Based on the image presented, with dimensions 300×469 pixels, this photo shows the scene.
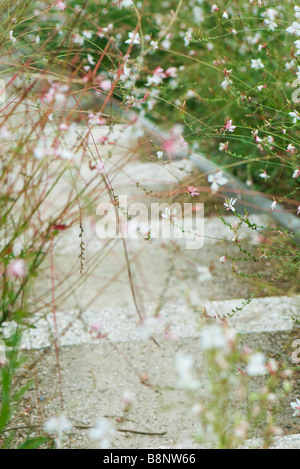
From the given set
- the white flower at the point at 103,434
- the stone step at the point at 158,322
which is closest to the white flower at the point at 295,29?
the stone step at the point at 158,322

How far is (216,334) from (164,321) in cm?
95

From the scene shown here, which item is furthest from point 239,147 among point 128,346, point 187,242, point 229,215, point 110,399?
point 110,399

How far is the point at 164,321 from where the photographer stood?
227 cm

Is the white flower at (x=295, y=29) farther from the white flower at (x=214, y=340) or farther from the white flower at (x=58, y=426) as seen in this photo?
the white flower at (x=58, y=426)

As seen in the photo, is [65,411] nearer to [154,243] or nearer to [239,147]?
[154,243]

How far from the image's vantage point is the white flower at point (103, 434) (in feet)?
5.37

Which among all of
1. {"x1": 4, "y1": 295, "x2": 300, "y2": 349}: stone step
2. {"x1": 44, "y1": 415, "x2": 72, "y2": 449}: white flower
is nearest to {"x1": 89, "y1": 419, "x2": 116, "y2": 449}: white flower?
{"x1": 44, "y1": 415, "x2": 72, "y2": 449}: white flower

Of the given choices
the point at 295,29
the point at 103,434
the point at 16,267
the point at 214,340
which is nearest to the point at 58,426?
the point at 103,434

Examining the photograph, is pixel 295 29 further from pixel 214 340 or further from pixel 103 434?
pixel 103 434

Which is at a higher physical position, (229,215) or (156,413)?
(229,215)

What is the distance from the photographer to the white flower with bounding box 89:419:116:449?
1.64 metres

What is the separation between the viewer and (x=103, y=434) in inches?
64.3

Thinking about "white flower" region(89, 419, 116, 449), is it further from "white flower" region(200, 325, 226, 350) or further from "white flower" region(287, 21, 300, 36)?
"white flower" region(287, 21, 300, 36)

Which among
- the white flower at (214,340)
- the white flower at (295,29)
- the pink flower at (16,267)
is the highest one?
the white flower at (295,29)
